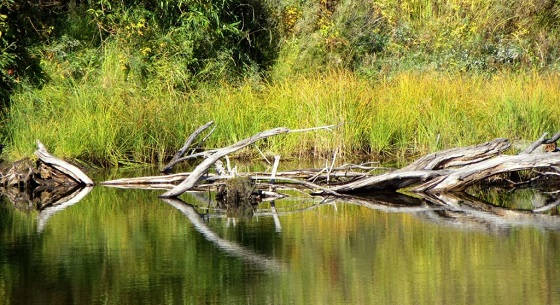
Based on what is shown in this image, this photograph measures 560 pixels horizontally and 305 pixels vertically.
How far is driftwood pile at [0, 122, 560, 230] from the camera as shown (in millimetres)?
10148

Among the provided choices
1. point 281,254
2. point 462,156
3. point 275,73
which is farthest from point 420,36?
point 281,254

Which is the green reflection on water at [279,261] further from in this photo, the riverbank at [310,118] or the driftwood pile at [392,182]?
the riverbank at [310,118]

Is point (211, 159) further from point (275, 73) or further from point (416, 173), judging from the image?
point (275, 73)

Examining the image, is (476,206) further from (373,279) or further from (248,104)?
(248,104)

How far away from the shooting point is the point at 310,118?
14.9 metres

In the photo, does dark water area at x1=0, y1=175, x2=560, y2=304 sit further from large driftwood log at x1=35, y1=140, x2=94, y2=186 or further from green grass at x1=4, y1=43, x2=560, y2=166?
green grass at x1=4, y1=43, x2=560, y2=166

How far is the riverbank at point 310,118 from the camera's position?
13.9 metres

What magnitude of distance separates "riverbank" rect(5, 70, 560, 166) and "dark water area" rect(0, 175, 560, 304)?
3058mm

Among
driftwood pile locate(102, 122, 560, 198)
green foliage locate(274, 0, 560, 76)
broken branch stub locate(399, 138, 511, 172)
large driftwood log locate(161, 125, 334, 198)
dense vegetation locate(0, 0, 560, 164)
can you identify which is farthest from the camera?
green foliage locate(274, 0, 560, 76)

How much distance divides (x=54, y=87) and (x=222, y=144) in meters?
3.03

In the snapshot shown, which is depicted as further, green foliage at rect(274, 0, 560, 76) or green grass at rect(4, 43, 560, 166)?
green foliage at rect(274, 0, 560, 76)

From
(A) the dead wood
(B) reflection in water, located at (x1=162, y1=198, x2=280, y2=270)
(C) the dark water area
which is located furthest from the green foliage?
(C) the dark water area

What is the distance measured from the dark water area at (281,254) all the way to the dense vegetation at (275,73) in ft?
11.8

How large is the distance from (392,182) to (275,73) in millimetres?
9114
